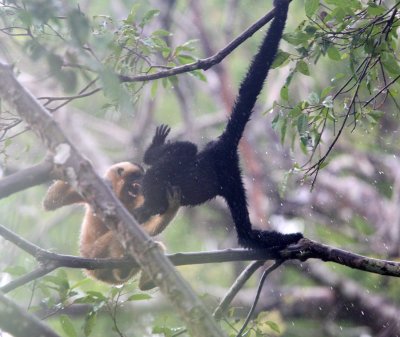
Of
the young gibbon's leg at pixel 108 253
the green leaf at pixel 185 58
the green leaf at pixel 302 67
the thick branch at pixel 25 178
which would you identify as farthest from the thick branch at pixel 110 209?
the young gibbon's leg at pixel 108 253

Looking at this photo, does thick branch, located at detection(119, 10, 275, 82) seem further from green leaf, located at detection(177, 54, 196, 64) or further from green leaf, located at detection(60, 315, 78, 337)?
green leaf, located at detection(60, 315, 78, 337)

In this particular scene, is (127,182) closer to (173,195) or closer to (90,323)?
(173,195)

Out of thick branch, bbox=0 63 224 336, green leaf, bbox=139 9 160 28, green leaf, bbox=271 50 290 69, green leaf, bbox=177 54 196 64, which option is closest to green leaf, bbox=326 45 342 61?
green leaf, bbox=271 50 290 69

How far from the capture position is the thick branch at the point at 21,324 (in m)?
1.51

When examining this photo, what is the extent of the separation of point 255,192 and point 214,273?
140 centimetres

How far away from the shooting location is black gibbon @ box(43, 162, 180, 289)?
12.6 ft

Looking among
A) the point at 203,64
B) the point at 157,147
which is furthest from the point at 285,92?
the point at 157,147

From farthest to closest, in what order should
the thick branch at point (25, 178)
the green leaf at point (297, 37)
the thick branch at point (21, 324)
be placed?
the green leaf at point (297, 37) < the thick branch at point (25, 178) < the thick branch at point (21, 324)

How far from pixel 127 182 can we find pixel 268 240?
1303 millimetres

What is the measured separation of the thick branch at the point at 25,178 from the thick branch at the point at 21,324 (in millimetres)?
359

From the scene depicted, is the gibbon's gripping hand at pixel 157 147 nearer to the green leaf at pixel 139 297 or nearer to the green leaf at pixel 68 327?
the green leaf at pixel 139 297

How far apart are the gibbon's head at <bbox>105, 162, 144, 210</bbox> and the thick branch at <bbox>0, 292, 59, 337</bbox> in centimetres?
253

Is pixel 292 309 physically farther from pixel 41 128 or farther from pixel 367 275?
pixel 41 128

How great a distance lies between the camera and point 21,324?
1530 mm
